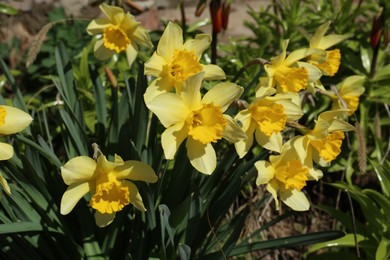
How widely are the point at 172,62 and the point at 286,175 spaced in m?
0.43

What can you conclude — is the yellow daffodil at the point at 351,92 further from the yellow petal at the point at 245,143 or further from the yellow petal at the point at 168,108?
the yellow petal at the point at 168,108

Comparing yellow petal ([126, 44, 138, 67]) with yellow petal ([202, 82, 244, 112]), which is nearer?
yellow petal ([202, 82, 244, 112])

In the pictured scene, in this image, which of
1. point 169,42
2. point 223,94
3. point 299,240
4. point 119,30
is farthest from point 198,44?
point 299,240


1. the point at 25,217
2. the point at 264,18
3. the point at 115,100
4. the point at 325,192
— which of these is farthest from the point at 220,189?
the point at 264,18

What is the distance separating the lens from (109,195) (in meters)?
1.48

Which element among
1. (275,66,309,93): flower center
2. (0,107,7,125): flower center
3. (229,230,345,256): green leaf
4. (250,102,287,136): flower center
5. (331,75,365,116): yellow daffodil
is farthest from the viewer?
(331,75,365,116): yellow daffodil

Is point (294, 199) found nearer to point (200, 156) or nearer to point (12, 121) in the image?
point (200, 156)

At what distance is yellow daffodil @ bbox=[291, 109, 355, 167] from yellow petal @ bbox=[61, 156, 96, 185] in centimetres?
55

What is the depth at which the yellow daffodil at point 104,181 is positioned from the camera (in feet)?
4.76

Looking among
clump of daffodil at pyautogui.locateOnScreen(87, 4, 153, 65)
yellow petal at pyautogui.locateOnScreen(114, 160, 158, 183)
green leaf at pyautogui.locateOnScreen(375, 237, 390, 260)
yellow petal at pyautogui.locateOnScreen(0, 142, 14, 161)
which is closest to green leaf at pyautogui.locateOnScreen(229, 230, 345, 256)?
green leaf at pyautogui.locateOnScreen(375, 237, 390, 260)

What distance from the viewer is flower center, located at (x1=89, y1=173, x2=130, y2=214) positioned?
57.6 inches

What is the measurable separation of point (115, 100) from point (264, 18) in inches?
54.7

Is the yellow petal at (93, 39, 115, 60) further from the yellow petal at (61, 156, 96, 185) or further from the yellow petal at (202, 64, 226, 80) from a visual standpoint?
the yellow petal at (61, 156, 96, 185)

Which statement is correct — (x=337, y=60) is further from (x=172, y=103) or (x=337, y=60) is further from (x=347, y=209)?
(x=347, y=209)
